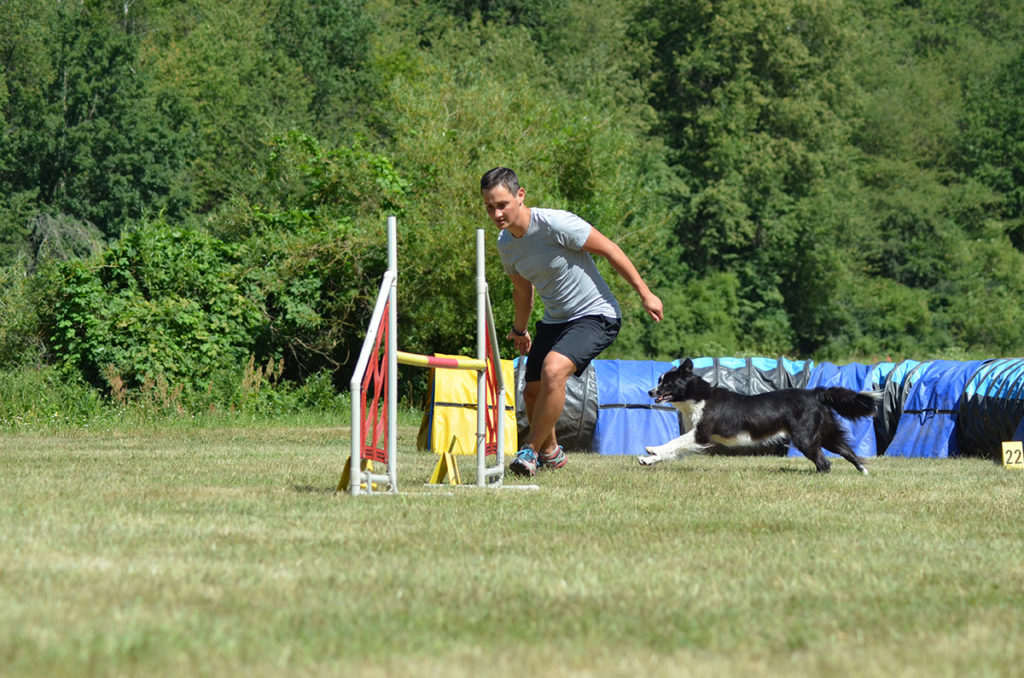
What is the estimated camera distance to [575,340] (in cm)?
687

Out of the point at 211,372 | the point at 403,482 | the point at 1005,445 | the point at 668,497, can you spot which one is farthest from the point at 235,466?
the point at 211,372

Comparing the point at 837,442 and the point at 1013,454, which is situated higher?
the point at 837,442

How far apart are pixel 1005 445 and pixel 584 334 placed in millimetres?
4453

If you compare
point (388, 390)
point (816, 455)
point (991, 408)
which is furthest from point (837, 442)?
point (388, 390)

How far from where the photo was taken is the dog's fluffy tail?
9094mm

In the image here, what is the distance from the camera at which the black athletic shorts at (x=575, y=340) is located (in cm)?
684

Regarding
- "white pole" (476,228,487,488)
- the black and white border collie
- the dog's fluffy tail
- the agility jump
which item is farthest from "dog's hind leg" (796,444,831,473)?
"white pole" (476,228,487,488)

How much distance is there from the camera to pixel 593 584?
3.54 m

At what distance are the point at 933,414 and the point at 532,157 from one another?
346 inches

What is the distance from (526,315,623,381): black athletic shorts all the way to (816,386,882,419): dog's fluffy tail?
291cm

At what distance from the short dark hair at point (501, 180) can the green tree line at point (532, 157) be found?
9919 millimetres

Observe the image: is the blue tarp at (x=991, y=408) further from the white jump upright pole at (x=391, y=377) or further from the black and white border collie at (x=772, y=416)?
the white jump upright pole at (x=391, y=377)

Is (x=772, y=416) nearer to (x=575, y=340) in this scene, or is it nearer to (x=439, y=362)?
(x=575, y=340)

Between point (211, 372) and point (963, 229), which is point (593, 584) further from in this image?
point (963, 229)
